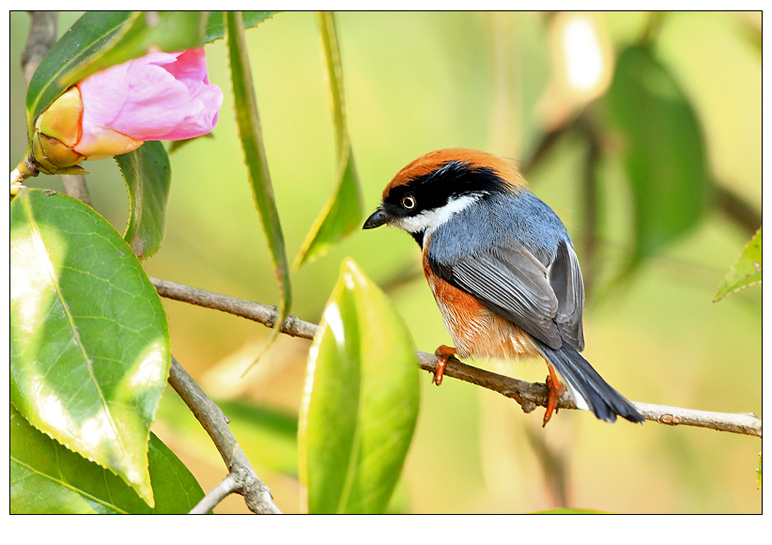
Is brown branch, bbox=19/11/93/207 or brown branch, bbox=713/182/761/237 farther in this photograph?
brown branch, bbox=713/182/761/237

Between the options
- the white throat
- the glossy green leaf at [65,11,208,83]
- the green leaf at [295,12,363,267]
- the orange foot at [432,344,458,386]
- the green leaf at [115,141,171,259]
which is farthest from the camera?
the white throat

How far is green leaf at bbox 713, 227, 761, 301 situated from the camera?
33.2 inches

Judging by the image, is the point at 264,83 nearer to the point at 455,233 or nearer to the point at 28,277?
the point at 455,233

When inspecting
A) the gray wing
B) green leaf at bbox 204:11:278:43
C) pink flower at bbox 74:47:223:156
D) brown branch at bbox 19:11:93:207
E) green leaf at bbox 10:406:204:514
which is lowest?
green leaf at bbox 10:406:204:514

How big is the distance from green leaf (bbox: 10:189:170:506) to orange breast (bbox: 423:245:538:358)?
65 cm

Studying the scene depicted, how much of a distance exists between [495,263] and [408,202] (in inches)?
10.6

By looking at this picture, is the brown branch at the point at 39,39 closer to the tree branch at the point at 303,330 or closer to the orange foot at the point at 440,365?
the tree branch at the point at 303,330

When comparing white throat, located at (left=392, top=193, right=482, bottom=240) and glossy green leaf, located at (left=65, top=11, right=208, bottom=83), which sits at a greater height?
glossy green leaf, located at (left=65, top=11, right=208, bottom=83)

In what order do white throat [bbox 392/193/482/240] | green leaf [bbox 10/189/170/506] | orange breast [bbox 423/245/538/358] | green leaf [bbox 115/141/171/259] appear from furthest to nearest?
white throat [bbox 392/193/482/240]
orange breast [bbox 423/245/538/358]
green leaf [bbox 115/141/171/259]
green leaf [bbox 10/189/170/506]

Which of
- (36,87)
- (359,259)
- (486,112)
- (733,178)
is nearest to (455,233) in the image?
(359,259)

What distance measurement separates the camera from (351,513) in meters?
0.55

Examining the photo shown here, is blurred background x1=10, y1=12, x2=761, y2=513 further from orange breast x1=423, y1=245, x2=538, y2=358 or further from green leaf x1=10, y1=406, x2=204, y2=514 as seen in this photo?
green leaf x1=10, y1=406, x2=204, y2=514

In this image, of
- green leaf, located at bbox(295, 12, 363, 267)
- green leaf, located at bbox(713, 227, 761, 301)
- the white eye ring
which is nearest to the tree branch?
green leaf, located at bbox(713, 227, 761, 301)

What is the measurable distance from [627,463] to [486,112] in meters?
0.96
